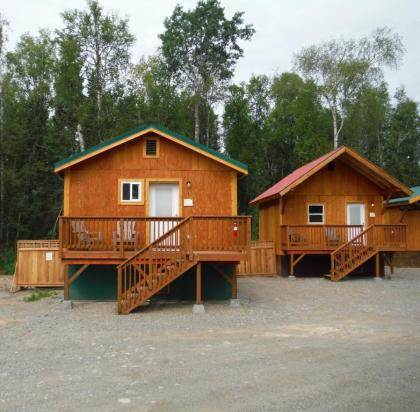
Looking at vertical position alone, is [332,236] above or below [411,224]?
below

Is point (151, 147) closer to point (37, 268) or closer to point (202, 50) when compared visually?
point (37, 268)

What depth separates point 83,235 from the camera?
1280 centimetres

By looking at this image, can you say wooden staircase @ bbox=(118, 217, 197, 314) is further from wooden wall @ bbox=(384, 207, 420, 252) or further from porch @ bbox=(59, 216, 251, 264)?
wooden wall @ bbox=(384, 207, 420, 252)

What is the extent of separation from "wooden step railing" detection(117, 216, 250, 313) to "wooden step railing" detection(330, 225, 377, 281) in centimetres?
749

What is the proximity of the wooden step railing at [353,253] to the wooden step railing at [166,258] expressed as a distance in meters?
7.49

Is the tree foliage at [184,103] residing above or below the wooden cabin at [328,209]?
above

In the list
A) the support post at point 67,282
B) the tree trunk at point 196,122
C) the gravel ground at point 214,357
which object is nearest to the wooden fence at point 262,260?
the gravel ground at point 214,357

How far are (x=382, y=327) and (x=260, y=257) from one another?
36.1ft

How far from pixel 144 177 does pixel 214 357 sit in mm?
7839

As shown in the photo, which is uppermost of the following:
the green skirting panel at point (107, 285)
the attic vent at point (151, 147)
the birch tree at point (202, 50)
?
the birch tree at point (202, 50)

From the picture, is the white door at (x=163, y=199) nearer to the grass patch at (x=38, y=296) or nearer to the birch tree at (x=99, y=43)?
the grass patch at (x=38, y=296)

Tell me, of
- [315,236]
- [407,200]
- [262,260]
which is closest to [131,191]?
[262,260]

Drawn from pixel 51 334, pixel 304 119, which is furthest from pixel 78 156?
pixel 304 119

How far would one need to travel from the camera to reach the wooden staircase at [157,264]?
11.6 metres
